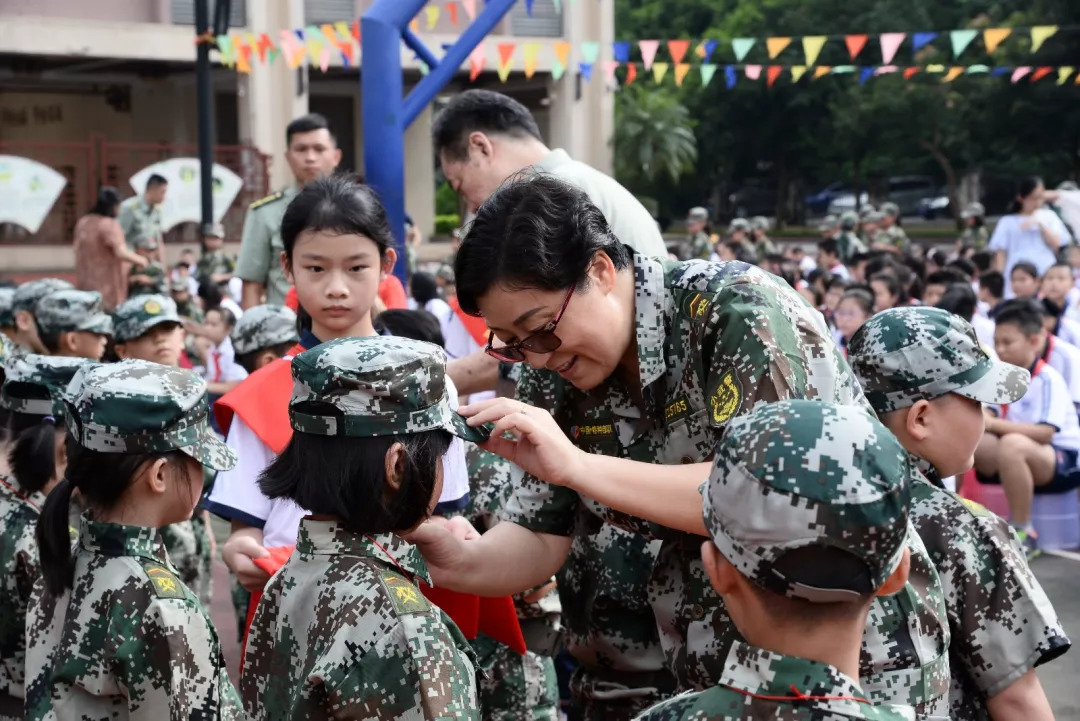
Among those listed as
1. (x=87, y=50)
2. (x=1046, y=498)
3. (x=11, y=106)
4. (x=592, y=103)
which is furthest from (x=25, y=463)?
(x=592, y=103)

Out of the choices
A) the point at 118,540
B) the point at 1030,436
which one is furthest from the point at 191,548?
the point at 1030,436

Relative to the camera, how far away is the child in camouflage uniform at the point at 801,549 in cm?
141

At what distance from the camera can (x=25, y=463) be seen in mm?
3107

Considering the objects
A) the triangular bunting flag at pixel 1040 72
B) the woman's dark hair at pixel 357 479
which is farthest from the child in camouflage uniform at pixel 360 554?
the triangular bunting flag at pixel 1040 72

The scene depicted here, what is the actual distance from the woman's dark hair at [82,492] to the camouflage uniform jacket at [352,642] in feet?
1.63

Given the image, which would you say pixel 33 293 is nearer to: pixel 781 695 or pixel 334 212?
pixel 334 212

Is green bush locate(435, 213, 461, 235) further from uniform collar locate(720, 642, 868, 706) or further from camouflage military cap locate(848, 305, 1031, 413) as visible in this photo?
uniform collar locate(720, 642, 868, 706)

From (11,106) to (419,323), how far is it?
18.2m

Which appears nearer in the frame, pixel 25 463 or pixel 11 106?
pixel 25 463

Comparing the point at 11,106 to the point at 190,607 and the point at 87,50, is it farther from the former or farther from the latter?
the point at 190,607

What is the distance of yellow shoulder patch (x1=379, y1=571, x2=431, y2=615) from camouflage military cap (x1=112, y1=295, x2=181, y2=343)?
2.92 meters

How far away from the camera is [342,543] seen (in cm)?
204

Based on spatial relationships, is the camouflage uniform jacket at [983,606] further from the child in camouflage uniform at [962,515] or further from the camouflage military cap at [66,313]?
the camouflage military cap at [66,313]

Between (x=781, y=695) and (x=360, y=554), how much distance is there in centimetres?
82
